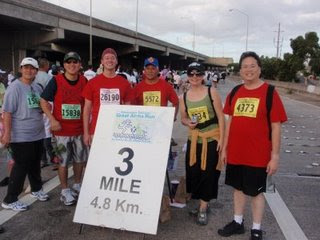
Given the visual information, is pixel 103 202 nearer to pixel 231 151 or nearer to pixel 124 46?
pixel 231 151

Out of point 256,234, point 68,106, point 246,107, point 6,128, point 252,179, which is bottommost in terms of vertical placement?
point 256,234

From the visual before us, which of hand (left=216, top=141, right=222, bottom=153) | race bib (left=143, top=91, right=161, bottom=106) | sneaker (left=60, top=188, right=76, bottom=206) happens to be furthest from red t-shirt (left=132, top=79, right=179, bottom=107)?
sneaker (left=60, top=188, right=76, bottom=206)

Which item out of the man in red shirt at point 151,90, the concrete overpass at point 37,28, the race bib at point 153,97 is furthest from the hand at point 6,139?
the concrete overpass at point 37,28

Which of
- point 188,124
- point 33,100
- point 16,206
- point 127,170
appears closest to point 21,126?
point 33,100

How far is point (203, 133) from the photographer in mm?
5055

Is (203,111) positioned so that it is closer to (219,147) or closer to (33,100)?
(219,147)

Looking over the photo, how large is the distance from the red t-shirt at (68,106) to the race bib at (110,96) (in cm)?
35

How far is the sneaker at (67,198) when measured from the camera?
5723 mm

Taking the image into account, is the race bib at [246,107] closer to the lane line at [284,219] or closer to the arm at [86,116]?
the lane line at [284,219]

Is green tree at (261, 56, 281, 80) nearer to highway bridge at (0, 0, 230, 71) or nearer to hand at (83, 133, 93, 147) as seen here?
highway bridge at (0, 0, 230, 71)

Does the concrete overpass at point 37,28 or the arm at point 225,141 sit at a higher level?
the concrete overpass at point 37,28

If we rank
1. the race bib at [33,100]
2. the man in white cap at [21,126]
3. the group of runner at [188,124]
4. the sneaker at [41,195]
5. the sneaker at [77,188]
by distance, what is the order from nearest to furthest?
1. the group of runner at [188,124]
2. the man in white cap at [21,126]
3. the race bib at [33,100]
4. the sneaker at [41,195]
5. the sneaker at [77,188]

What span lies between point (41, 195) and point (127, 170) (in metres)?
1.79

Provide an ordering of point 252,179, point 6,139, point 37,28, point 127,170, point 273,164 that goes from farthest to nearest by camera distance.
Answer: point 37,28 < point 6,139 < point 127,170 < point 252,179 < point 273,164
